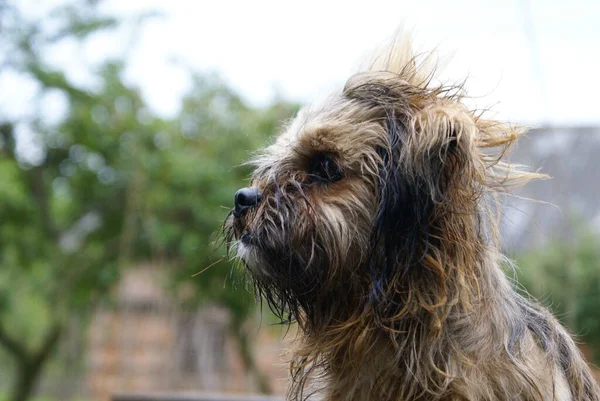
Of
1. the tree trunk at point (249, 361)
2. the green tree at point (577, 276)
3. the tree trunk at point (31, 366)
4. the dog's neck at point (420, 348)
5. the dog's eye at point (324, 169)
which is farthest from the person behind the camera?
the tree trunk at point (31, 366)

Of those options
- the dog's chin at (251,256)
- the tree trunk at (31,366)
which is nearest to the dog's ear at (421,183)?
the dog's chin at (251,256)

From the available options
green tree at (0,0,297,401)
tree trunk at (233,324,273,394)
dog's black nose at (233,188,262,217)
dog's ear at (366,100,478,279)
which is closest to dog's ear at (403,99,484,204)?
dog's ear at (366,100,478,279)

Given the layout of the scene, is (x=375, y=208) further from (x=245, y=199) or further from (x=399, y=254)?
(x=245, y=199)

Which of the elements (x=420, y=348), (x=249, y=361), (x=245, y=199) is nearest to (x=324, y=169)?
(x=245, y=199)

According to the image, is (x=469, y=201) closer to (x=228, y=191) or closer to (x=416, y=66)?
(x=416, y=66)

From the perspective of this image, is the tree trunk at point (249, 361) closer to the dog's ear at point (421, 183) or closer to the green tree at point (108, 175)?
the green tree at point (108, 175)

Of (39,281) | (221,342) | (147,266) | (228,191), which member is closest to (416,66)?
(228,191)

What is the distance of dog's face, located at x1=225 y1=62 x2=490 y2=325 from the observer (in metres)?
2.59

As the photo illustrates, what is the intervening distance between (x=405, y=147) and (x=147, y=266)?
12.4 m

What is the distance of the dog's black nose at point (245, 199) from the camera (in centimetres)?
278

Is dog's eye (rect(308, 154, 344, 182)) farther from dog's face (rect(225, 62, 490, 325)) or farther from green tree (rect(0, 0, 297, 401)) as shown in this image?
green tree (rect(0, 0, 297, 401))

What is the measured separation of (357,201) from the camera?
8.73 ft

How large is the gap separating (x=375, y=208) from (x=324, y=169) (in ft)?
0.80

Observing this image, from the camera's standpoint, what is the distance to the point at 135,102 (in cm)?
1320
